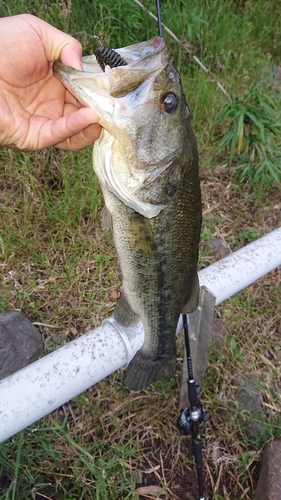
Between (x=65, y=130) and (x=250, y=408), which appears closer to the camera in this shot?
(x=65, y=130)

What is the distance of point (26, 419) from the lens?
1.26 meters

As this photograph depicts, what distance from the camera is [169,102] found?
4.70 ft

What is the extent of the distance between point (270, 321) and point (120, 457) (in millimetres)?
1501

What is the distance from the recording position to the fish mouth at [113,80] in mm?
1297

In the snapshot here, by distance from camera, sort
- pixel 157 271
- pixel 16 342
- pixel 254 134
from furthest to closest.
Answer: pixel 254 134 → pixel 16 342 → pixel 157 271

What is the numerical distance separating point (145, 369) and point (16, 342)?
1.12 metres

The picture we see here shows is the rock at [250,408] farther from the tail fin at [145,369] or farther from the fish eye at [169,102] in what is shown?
the fish eye at [169,102]

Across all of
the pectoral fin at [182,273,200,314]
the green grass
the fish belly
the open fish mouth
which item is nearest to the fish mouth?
the open fish mouth

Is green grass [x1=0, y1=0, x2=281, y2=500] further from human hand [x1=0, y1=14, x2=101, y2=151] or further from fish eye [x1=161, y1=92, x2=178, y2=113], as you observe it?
fish eye [x1=161, y1=92, x2=178, y2=113]

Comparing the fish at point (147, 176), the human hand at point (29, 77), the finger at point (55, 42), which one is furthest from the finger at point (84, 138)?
the finger at point (55, 42)

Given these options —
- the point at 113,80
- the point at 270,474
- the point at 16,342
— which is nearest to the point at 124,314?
the point at 113,80

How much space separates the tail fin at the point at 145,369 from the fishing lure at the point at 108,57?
3.61 feet

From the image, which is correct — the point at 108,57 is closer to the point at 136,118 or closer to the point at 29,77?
the point at 136,118

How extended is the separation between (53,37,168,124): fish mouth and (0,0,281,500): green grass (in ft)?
5.32
